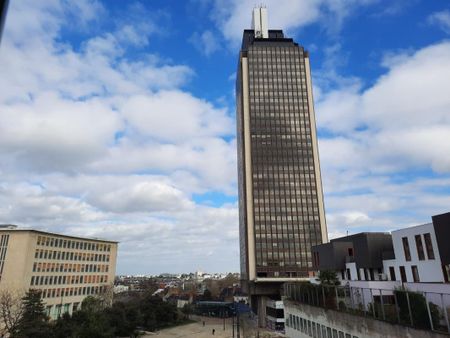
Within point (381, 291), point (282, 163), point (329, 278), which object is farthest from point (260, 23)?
point (381, 291)

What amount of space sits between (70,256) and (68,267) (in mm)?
3081

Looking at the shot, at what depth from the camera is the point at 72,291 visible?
97.9 metres

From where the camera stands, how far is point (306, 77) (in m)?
122

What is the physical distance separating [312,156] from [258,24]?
60760 mm

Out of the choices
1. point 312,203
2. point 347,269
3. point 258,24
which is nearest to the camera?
point 347,269

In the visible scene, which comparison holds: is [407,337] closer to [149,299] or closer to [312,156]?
[149,299]

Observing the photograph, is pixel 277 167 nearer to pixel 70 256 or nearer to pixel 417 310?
pixel 70 256

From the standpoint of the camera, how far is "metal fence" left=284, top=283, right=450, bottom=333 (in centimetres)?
2156

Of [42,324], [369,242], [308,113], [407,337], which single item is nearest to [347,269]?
[369,242]

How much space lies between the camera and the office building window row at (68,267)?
3372 inches

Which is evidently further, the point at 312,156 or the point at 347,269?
the point at 312,156

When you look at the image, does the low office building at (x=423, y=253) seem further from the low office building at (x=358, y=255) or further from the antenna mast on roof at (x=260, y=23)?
the antenna mast on roof at (x=260, y=23)

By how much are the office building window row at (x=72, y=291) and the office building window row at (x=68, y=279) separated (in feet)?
5.50

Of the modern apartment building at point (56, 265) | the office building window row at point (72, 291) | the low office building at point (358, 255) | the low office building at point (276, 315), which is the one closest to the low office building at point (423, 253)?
the low office building at point (358, 255)
